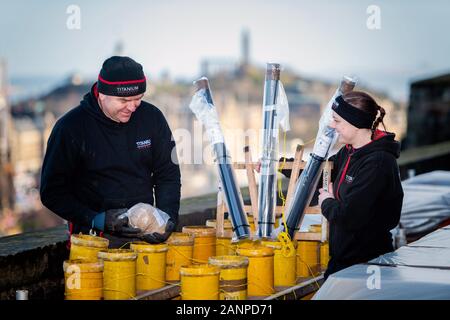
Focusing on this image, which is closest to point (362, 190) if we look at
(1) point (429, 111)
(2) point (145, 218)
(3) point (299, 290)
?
(3) point (299, 290)

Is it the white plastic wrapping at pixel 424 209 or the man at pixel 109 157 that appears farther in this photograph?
the white plastic wrapping at pixel 424 209

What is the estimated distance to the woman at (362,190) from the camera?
5.05 m

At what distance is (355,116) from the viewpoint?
5160 mm

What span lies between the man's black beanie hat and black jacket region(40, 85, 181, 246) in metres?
0.17

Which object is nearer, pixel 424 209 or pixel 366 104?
pixel 366 104

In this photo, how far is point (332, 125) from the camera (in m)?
5.32

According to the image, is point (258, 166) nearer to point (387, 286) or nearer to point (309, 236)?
point (309, 236)

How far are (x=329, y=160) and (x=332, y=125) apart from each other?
0.53 metres

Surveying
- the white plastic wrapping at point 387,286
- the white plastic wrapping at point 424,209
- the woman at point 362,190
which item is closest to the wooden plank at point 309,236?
the woman at point 362,190

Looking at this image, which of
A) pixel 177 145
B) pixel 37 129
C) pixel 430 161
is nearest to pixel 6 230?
pixel 37 129

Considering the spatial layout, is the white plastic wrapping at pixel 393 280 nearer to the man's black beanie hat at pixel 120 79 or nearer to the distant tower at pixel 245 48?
the man's black beanie hat at pixel 120 79

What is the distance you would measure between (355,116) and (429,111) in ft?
52.3

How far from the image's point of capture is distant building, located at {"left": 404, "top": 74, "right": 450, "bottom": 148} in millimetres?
20375

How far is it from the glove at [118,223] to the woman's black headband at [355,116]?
1256mm
